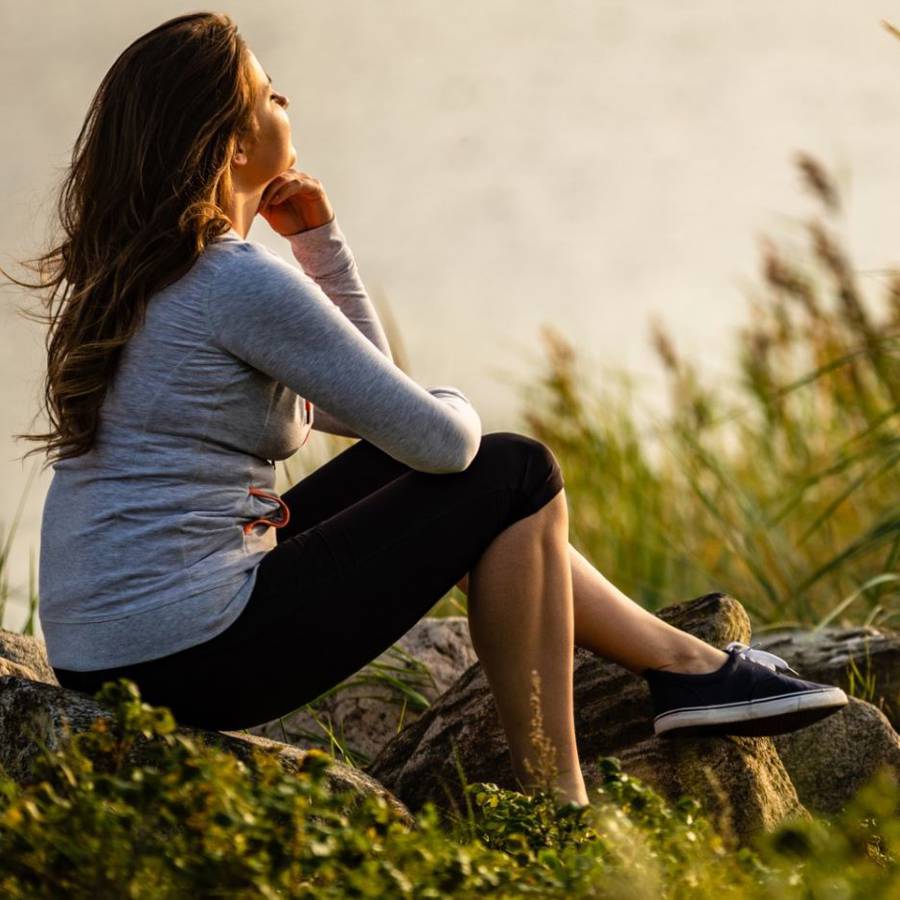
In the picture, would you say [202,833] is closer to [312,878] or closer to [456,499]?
[312,878]

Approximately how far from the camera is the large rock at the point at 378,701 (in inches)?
148

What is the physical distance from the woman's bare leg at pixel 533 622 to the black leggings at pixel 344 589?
0.04 m

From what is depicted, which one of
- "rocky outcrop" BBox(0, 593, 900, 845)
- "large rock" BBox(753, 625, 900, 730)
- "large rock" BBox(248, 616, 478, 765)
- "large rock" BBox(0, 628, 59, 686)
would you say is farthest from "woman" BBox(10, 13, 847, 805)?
"large rock" BBox(753, 625, 900, 730)

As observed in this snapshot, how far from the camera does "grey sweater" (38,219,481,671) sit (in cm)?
244

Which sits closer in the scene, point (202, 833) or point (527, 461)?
point (202, 833)

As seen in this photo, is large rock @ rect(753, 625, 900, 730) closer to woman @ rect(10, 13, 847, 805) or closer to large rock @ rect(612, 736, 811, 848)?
large rock @ rect(612, 736, 811, 848)

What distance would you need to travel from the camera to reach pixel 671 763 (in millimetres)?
2994

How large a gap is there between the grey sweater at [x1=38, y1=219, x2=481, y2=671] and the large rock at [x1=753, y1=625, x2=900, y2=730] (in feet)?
5.13

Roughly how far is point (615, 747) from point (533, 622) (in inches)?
24.9

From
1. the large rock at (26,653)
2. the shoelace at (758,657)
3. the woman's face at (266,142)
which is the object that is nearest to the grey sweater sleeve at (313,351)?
the woman's face at (266,142)

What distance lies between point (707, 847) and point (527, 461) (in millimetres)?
759

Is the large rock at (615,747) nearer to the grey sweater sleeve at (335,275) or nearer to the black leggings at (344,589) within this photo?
the black leggings at (344,589)

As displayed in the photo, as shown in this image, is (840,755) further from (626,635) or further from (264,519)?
(264,519)

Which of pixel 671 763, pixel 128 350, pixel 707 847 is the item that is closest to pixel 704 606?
pixel 671 763
